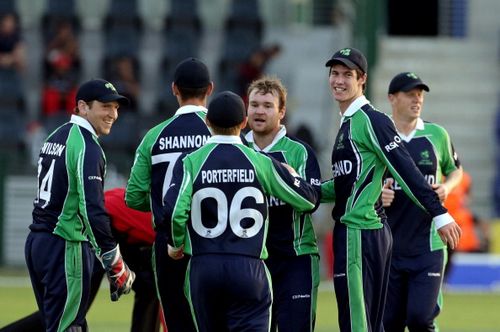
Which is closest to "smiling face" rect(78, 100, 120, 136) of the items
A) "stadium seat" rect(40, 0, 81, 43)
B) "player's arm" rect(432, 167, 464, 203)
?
"player's arm" rect(432, 167, 464, 203)

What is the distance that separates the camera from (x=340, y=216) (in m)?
9.38

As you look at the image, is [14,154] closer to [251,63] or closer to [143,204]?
[251,63]

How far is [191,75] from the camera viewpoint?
9.30 meters

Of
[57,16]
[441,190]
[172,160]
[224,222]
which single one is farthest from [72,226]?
[57,16]

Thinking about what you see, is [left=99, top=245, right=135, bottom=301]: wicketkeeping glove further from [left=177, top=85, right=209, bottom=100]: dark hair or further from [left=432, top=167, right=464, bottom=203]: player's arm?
[left=432, top=167, right=464, bottom=203]: player's arm

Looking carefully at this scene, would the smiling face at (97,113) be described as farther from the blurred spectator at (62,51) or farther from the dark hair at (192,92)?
the blurred spectator at (62,51)

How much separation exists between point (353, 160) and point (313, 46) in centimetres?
1517

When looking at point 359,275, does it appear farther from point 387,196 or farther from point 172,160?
point 172,160

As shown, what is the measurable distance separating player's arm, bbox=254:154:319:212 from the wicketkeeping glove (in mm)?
1336

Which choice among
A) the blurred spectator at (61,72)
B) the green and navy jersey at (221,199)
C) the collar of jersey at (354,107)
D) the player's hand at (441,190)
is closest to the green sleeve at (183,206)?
the green and navy jersey at (221,199)

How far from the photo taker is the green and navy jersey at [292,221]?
31.1 ft

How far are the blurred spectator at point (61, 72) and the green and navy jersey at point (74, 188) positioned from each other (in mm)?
13068

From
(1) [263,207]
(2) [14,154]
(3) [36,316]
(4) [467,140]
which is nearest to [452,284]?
(4) [467,140]

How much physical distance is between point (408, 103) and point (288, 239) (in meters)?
1.84
